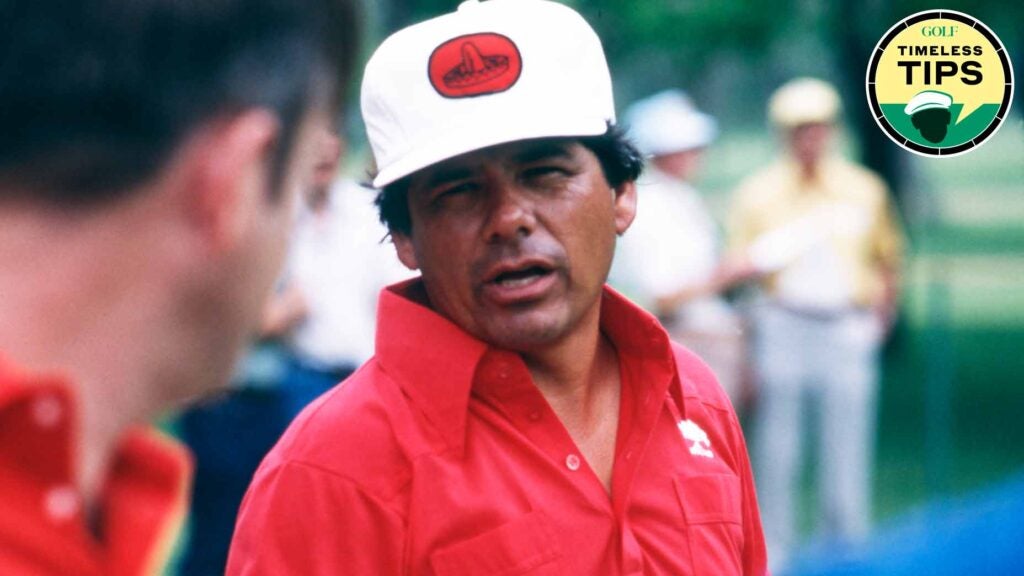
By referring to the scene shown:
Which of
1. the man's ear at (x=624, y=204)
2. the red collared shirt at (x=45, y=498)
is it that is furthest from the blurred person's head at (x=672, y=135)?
the red collared shirt at (x=45, y=498)

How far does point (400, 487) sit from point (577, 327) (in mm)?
492

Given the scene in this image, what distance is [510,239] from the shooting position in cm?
250

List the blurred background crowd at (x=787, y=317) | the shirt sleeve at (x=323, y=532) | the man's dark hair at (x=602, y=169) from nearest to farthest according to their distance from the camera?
1. the shirt sleeve at (x=323, y=532)
2. the man's dark hair at (x=602, y=169)
3. the blurred background crowd at (x=787, y=317)

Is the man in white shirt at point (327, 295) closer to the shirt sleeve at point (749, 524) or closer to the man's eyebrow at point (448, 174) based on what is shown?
the shirt sleeve at point (749, 524)

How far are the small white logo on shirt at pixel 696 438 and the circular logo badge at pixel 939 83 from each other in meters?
1.87

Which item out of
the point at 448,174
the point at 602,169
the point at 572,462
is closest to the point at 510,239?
the point at 448,174

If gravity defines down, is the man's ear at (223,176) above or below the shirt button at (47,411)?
above

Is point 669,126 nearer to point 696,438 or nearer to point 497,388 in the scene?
point 696,438

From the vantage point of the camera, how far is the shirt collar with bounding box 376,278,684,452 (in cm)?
240

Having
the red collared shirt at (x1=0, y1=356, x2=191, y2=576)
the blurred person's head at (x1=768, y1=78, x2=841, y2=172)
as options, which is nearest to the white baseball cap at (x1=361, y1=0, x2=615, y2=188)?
the red collared shirt at (x1=0, y1=356, x2=191, y2=576)

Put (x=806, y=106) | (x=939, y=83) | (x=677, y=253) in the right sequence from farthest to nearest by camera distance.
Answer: (x=806, y=106) → (x=677, y=253) → (x=939, y=83)

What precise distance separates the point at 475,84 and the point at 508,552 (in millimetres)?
717

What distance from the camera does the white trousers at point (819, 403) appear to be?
8062 millimetres

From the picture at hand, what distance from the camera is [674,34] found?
554 inches
